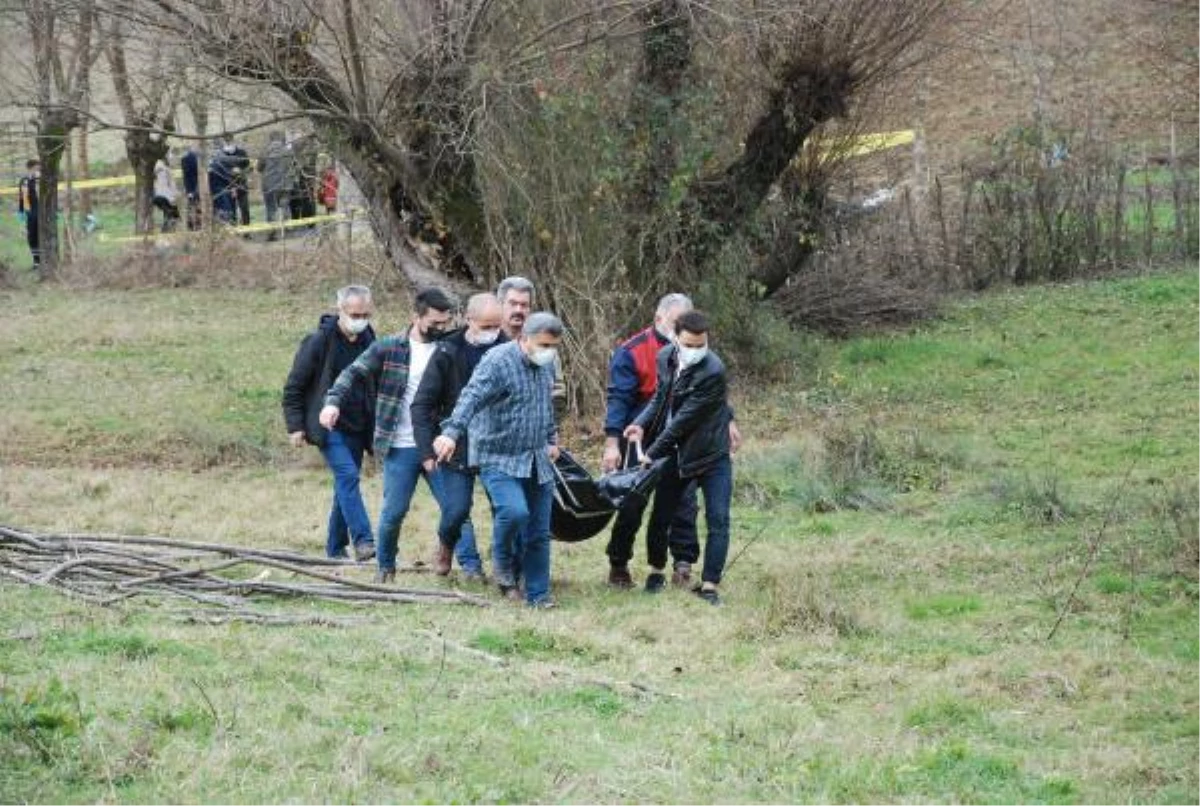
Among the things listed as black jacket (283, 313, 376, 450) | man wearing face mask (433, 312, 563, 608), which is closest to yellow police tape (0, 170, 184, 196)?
black jacket (283, 313, 376, 450)

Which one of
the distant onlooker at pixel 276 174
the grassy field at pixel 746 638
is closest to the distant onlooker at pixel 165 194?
the distant onlooker at pixel 276 174

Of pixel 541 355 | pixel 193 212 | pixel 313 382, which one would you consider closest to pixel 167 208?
pixel 193 212

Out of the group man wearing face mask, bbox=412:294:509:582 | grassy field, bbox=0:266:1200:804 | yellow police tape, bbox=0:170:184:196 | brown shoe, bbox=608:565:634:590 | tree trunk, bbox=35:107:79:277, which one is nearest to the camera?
grassy field, bbox=0:266:1200:804

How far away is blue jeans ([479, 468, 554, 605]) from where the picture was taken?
10.9 m

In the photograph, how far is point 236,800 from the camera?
6.31m

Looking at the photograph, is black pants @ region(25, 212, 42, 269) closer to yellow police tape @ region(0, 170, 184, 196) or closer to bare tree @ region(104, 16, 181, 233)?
bare tree @ region(104, 16, 181, 233)

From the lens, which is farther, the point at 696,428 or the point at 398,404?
the point at 398,404

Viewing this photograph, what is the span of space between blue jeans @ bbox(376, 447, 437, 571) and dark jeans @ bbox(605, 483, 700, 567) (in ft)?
3.85

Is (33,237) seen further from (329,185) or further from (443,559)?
(443,559)

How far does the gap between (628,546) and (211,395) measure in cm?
981

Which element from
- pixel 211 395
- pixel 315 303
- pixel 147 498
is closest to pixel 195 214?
pixel 315 303

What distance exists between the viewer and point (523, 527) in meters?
10.9

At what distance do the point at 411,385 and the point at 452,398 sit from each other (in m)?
0.38

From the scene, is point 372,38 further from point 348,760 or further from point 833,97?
point 348,760
